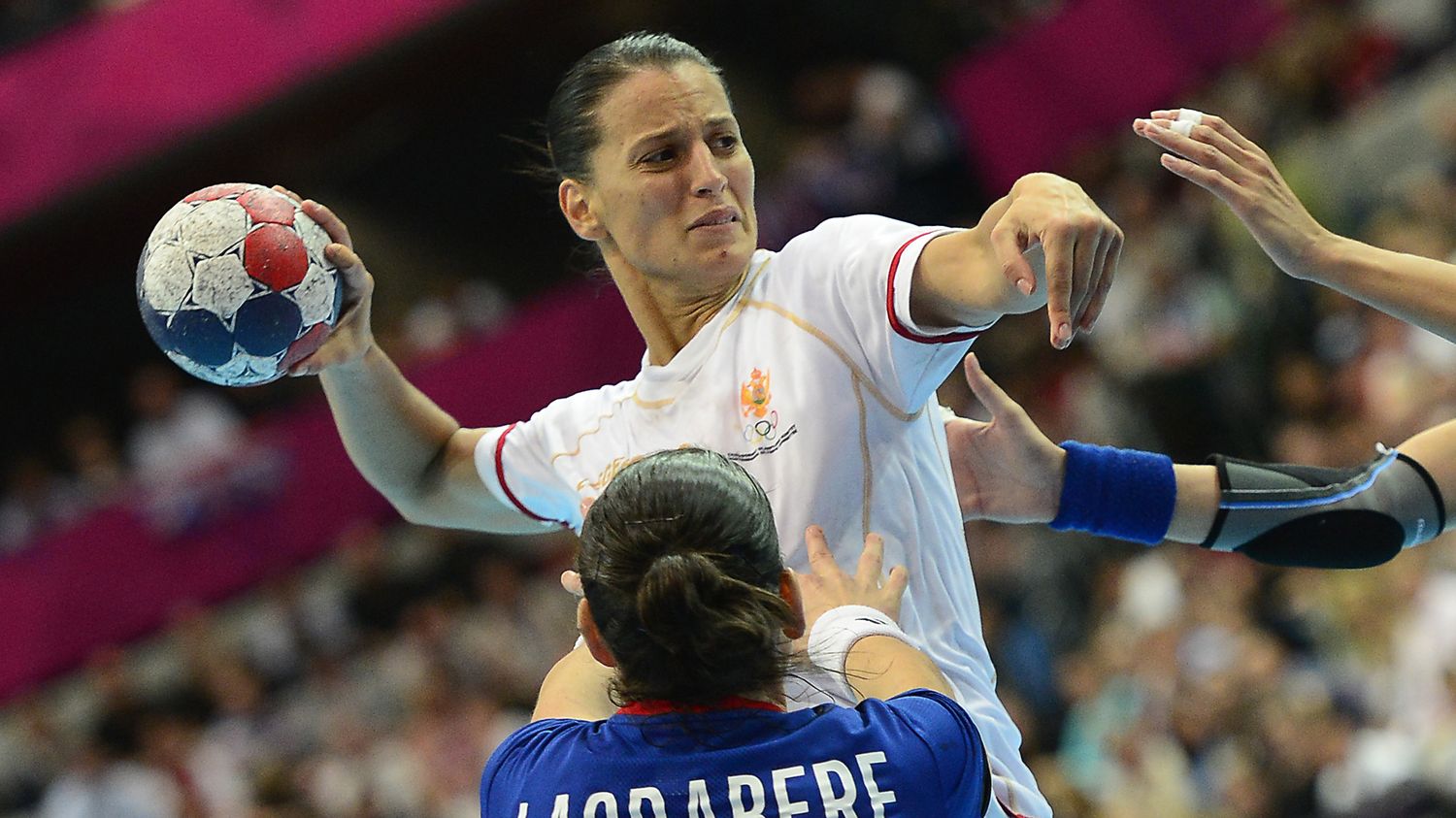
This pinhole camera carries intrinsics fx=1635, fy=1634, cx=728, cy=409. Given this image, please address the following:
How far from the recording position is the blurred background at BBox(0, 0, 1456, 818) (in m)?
7.59

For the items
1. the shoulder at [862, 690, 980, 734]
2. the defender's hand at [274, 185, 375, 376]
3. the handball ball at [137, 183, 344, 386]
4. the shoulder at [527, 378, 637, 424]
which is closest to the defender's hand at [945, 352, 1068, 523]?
the shoulder at [527, 378, 637, 424]

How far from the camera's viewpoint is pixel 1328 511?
3668 mm

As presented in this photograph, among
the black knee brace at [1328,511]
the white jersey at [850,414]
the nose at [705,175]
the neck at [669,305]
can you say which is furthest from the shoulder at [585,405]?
the black knee brace at [1328,511]

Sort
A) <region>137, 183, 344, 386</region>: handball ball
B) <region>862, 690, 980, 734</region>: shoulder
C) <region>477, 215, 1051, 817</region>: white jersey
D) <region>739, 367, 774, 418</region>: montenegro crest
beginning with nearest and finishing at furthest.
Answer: <region>862, 690, 980, 734</region>: shoulder, <region>477, 215, 1051, 817</region>: white jersey, <region>739, 367, 774, 418</region>: montenegro crest, <region>137, 183, 344, 386</region>: handball ball

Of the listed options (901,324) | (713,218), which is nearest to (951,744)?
(901,324)

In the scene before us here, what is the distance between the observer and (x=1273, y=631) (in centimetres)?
752

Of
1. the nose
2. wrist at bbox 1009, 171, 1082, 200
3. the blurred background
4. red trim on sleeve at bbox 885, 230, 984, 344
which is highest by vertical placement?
wrist at bbox 1009, 171, 1082, 200

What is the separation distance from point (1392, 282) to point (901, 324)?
102 centimetres

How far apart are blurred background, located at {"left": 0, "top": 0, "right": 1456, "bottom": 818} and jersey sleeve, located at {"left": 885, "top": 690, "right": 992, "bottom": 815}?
4532 millimetres

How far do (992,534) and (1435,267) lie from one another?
6421 mm

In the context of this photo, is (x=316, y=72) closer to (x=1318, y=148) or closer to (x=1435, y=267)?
(x=1318, y=148)

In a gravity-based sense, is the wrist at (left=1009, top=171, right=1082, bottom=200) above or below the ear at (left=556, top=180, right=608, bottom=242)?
above

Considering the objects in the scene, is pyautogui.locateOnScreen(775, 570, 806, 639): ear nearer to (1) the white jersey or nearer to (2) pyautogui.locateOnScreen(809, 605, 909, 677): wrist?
(2) pyautogui.locateOnScreen(809, 605, 909, 677): wrist

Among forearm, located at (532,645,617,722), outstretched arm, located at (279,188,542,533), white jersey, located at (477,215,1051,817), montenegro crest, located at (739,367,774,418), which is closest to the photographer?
forearm, located at (532,645,617,722)
